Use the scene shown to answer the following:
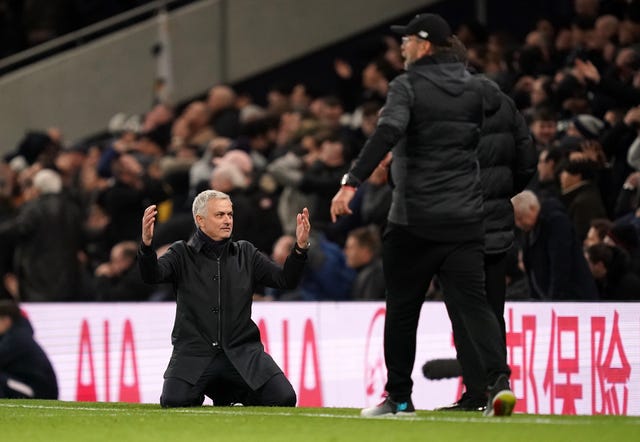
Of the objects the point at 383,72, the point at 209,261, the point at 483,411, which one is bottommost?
the point at 483,411

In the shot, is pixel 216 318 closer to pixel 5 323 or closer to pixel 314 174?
pixel 5 323

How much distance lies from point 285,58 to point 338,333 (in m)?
8.95

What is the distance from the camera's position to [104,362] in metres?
14.1

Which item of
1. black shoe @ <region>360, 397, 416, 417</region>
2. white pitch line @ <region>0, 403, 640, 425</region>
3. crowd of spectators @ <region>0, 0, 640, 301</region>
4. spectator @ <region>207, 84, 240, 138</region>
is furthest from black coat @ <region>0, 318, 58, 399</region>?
black shoe @ <region>360, 397, 416, 417</region>

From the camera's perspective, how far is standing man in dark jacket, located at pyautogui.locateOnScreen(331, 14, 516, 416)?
8.19 meters

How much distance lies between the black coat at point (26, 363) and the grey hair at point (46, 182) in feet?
9.70

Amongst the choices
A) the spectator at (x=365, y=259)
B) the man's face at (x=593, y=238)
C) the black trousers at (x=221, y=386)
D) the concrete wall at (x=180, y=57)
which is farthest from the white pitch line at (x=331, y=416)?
the concrete wall at (x=180, y=57)

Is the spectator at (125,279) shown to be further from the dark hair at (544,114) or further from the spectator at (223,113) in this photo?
the dark hair at (544,114)

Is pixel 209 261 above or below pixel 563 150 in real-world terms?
below

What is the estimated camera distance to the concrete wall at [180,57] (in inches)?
819

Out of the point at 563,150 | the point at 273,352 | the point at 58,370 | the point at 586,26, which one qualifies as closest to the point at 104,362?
the point at 58,370

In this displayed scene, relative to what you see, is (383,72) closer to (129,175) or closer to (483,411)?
(129,175)

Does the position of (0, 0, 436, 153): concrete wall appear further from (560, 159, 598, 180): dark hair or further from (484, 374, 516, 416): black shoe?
(484, 374, 516, 416): black shoe

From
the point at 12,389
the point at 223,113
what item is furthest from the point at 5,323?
the point at 223,113
